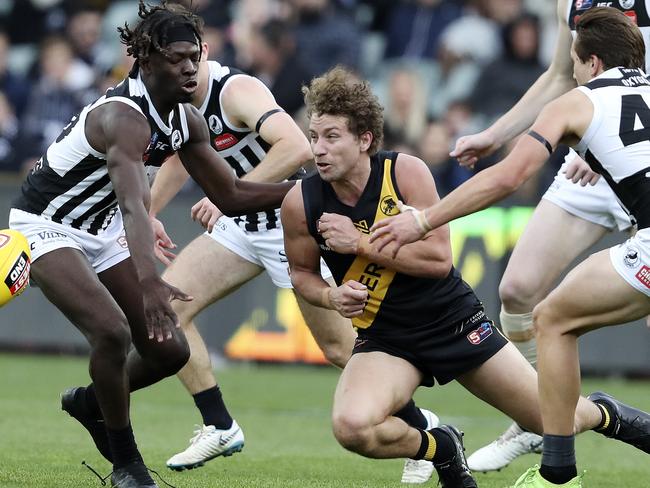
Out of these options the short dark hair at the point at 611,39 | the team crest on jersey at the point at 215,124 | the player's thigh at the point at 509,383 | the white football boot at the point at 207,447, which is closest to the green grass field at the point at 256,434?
the white football boot at the point at 207,447

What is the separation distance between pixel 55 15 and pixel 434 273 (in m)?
13.2

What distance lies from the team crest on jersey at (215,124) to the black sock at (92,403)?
6.24 feet

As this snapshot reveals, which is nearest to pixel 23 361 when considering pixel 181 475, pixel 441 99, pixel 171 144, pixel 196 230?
pixel 196 230

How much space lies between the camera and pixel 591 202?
24.7ft

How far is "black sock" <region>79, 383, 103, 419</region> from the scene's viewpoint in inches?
268

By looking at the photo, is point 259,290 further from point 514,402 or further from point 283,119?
point 514,402

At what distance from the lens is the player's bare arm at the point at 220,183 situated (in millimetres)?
6719

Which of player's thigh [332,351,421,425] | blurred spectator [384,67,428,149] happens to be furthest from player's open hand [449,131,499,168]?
blurred spectator [384,67,428,149]

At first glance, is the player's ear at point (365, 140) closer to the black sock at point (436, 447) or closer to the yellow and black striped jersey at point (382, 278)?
the yellow and black striped jersey at point (382, 278)

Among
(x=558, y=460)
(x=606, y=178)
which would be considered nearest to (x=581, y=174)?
(x=606, y=178)

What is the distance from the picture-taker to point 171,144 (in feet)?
21.3

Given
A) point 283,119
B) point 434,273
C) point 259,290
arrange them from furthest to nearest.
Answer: point 259,290, point 283,119, point 434,273

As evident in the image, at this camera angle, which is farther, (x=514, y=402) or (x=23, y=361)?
(x=23, y=361)

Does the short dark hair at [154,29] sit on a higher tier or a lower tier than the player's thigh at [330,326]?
higher
